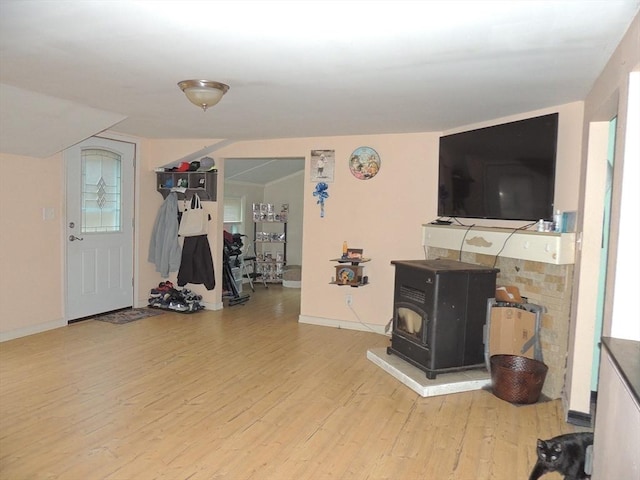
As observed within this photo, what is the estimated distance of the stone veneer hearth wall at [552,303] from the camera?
10.4 feet

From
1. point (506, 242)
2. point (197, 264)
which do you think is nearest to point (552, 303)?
point (506, 242)

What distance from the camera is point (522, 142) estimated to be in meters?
3.32

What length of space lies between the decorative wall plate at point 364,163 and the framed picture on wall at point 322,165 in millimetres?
221

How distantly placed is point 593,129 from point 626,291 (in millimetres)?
1380

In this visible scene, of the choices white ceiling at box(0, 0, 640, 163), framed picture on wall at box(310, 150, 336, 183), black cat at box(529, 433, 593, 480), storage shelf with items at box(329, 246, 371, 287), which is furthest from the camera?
framed picture on wall at box(310, 150, 336, 183)

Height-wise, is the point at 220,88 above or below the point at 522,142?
above

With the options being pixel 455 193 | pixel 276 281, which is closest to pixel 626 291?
pixel 455 193

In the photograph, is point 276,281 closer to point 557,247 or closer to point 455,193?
point 455,193

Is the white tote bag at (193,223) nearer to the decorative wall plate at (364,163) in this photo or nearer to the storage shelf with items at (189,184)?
the storage shelf with items at (189,184)

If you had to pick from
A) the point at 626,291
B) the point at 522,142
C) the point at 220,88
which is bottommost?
the point at 626,291

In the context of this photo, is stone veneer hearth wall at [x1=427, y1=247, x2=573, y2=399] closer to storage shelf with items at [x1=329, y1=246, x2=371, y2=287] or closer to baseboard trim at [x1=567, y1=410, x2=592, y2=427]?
baseboard trim at [x1=567, y1=410, x2=592, y2=427]

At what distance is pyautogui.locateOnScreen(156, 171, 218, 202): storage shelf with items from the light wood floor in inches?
79.1

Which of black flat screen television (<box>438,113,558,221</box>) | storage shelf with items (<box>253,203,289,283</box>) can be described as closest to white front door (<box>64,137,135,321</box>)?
storage shelf with items (<box>253,203,289,283</box>)

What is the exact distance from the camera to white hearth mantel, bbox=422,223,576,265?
3.01m
